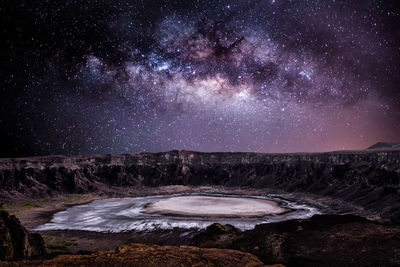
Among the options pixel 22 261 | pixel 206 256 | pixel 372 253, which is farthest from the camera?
pixel 372 253

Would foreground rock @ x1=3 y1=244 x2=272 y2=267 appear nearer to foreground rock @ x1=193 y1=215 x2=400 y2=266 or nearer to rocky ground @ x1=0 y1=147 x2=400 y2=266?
rocky ground @ x1=0 y1=147 x2=400 y2=266

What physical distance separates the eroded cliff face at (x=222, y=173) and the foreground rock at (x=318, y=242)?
16229mm

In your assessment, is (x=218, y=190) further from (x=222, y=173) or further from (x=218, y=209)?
(x=218, y=209)

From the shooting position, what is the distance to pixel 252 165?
86625 mm

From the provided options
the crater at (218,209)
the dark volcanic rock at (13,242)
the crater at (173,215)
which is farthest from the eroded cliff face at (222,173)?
the dark volcanic rock at (13,242)

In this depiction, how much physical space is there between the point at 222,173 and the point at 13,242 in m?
74.6

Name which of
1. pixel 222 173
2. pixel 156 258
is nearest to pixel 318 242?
pixel 156 258

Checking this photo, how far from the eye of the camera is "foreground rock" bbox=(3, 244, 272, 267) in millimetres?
13227

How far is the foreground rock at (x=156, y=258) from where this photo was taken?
43.4 feet

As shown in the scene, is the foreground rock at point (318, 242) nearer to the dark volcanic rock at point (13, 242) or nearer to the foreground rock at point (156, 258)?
the foreground rock at point (156, 258)

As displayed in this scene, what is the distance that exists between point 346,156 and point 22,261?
202ft

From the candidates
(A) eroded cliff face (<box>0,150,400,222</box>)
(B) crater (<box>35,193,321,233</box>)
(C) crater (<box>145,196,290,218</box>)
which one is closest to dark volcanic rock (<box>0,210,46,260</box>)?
(B) crater (<box>35,193,321,233</box>)

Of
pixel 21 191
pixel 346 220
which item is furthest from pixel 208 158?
pixel 346 220

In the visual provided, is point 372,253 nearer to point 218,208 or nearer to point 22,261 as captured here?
point 22,261
